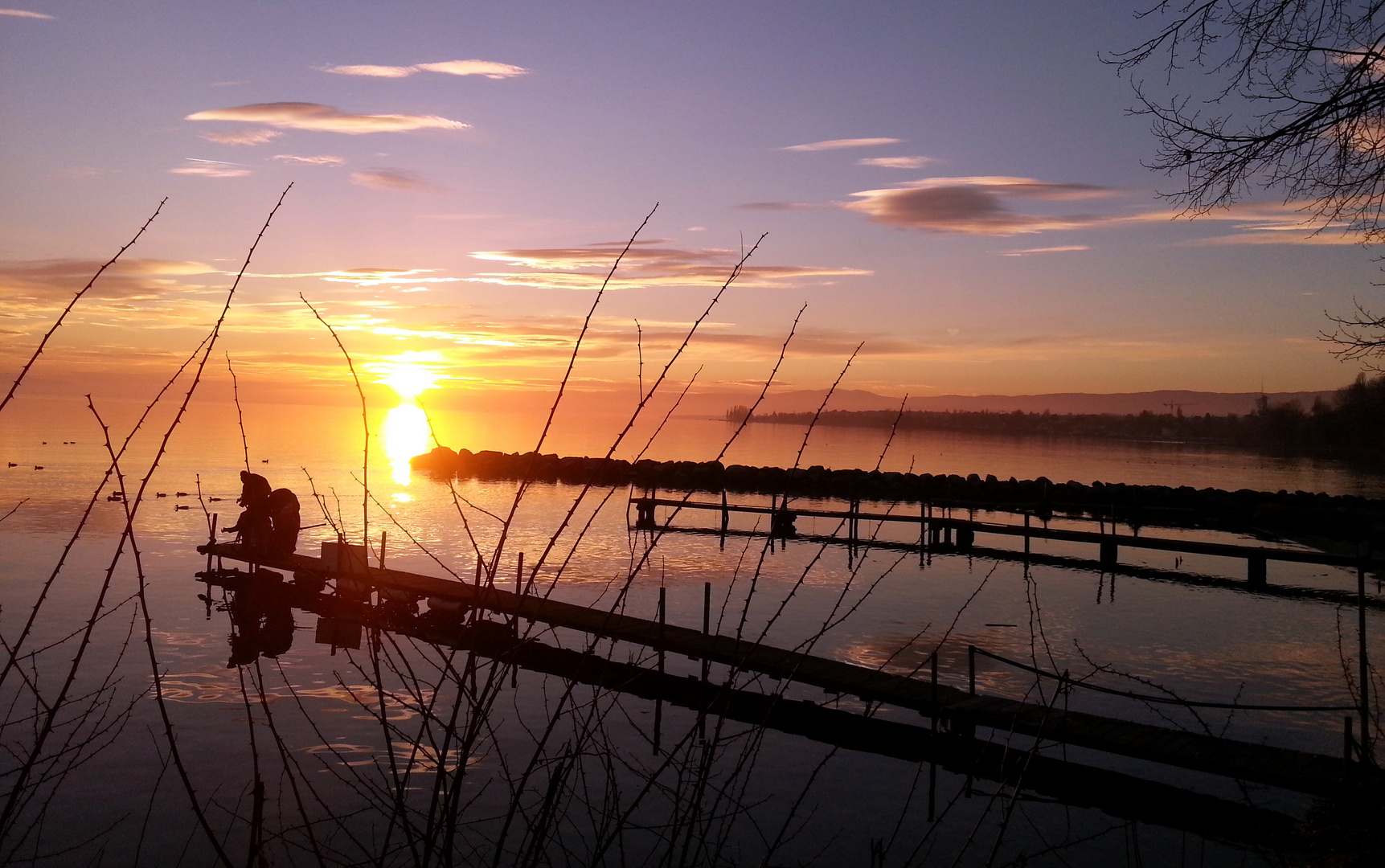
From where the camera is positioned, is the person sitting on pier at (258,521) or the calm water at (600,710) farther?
the person sitting on pier at (258,521)

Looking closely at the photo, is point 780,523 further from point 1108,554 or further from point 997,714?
point 1108,554

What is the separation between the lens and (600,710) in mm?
13812

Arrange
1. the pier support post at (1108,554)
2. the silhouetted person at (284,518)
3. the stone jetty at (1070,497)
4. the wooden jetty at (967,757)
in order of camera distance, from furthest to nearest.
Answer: the stone jetty at (1070,497)
the pier support post at (1108,554)
the silhouetted person at (284,518)
the wooden jetty at (967,757)

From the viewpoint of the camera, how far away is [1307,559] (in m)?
22.0

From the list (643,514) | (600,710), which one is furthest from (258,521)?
(643,514)

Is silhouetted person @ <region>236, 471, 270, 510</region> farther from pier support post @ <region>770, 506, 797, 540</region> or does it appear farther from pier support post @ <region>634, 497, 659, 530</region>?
pier support post @ <region>770, 506, 797, 540</region>

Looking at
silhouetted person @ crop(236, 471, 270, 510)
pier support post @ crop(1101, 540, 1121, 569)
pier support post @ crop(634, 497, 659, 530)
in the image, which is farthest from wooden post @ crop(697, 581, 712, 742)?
pier support post @ crop(1101, 540, 1121, 569)

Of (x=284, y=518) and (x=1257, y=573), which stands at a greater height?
(x=284, y=518)

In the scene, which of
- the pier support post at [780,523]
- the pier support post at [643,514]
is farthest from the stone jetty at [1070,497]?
the pier support post at [780,523]

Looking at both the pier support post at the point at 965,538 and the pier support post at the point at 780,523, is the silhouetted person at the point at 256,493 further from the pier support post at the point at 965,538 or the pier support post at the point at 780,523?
the pier support post at the point at 965,538

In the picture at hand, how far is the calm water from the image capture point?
3.99 metres

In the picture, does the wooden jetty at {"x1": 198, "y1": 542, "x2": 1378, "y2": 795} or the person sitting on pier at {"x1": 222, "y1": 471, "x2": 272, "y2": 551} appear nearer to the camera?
the wooden jetty at {"x1": 198, "y1": 542, "x2": 1378, "y2": 795}

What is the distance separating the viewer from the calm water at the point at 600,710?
3.99m

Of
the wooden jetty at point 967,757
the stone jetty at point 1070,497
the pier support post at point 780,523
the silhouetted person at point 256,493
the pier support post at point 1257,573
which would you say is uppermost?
the pier support post at point 780,523
